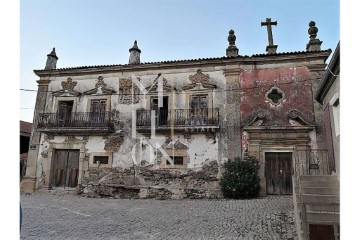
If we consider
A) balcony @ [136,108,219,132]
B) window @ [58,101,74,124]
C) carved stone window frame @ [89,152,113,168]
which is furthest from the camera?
window @ [58,101,74,124]

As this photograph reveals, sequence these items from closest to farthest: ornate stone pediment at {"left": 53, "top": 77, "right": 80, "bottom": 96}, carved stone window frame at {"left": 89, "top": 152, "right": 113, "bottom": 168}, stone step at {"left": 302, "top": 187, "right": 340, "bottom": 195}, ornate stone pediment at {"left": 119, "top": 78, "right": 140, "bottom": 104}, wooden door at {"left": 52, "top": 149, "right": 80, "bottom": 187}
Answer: stone step at {"left": 302, "top": 187, "right": 340, "bottom": 195} < carved stone window frame at {"left": 89, "top": 152, "right": 113, "bottom": 168} < wooden door at {"left": 52, "top": 149, "right": 80, "bottom": 187} < ornate stone pediment at {"left": 119, "top": 78, "right": 140, "bottom": 104} < ornate stone pediment at {"left": 53, "top": 77, "right": 80, "bottom": 96}

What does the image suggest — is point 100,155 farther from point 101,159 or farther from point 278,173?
point 278,173

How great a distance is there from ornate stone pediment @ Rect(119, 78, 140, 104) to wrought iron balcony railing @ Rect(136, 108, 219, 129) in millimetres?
749

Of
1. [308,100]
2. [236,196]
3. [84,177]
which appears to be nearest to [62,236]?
[236,196]

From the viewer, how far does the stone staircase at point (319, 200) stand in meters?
4.27

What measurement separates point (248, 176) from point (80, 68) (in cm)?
955

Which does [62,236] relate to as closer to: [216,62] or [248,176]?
[248,176]

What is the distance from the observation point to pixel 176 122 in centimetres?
1126

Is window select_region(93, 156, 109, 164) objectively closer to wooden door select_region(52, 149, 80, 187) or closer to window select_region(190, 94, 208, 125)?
wooden door select_region(52, 149, 80, 187)

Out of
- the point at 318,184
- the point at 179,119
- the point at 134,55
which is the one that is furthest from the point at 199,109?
the point at 318,184

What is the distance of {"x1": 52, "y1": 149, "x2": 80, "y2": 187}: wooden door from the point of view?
474 inches

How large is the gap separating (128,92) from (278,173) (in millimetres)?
7528

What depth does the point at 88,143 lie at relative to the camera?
12086 mm

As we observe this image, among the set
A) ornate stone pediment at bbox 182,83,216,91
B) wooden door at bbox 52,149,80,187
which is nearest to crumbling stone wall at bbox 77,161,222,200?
wooden door at bbox 52,149,80,187
